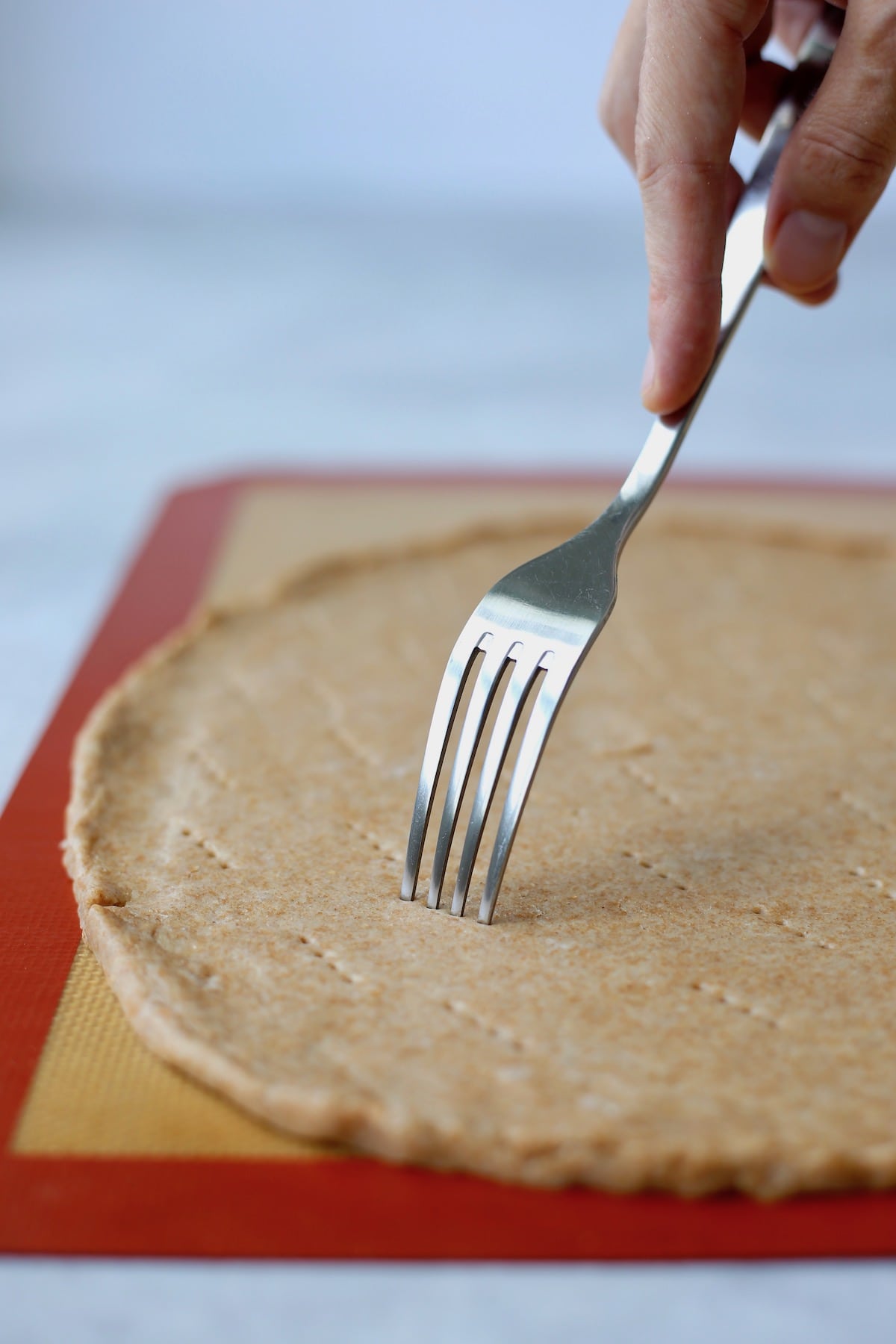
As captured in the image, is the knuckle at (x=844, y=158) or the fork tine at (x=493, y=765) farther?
the knuckle at (x=844, y=158)

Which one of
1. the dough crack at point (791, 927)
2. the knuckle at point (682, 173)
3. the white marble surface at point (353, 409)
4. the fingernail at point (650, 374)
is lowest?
the white marble surface at point (353, 409)

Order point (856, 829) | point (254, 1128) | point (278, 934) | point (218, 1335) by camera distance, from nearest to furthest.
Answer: point (218, 1335), point (254, 1128), point (278, 934), point (856, 829)

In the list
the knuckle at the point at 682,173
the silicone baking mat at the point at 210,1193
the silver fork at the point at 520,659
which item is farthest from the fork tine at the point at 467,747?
the knuckle at the point at 682,173

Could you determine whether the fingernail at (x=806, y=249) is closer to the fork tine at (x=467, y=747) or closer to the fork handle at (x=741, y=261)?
the fork handle at (x=741, y=261)

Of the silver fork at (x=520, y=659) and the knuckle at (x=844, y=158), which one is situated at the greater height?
the knuckle at (x=844, y=158)

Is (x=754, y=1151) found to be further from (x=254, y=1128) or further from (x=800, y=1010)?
(x=254, y=1128)

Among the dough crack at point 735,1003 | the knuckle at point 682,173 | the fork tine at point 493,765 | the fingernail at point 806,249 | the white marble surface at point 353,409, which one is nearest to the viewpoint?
the white marble surface at point 353,409

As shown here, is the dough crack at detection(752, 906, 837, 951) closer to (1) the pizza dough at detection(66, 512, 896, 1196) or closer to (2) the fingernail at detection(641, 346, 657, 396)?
(1) the pizza dough at detection(66, 512, 896, 1196)

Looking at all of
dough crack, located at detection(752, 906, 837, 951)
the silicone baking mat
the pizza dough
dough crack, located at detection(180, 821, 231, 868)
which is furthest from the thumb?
the silicone baking mat

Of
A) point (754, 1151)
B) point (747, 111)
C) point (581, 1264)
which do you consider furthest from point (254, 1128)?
point (747, 111)
